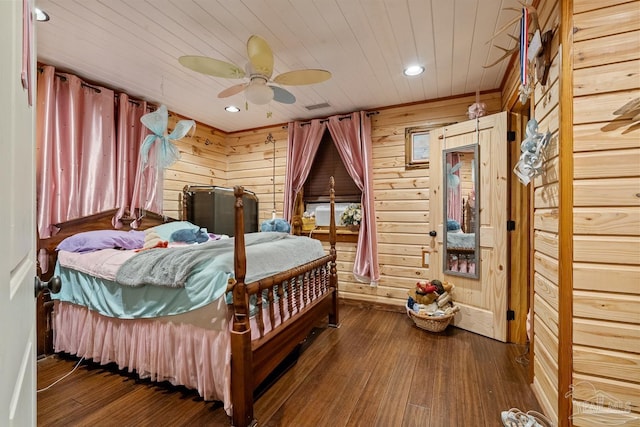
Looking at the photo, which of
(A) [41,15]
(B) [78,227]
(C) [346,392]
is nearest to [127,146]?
(B) [78,227]

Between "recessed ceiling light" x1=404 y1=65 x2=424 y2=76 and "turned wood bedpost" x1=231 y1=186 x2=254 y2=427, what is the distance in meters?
2.12

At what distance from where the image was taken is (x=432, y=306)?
303cm

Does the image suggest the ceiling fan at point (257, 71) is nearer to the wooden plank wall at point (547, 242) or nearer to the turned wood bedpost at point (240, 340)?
the turned wood bedpost at point (240, 340)

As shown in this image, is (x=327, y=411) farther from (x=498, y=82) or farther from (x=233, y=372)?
(x=498, y=82)

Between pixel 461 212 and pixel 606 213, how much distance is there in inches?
67.3

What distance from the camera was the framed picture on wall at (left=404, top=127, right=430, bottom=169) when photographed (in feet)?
11.6

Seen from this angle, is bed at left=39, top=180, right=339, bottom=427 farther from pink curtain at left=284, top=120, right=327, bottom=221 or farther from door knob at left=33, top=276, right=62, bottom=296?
pink curtain at left=284, top=120, right=327, bottom=221

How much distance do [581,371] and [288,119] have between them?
394 cm

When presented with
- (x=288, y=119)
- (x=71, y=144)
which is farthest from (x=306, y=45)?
(x=71, y=144)

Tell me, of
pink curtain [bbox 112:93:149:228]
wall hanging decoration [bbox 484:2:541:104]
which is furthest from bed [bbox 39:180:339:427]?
wall hanging decoration [bbox 484:2:541:104]

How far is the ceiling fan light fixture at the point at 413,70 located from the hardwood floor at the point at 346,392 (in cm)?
260

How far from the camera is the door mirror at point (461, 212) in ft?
9.89

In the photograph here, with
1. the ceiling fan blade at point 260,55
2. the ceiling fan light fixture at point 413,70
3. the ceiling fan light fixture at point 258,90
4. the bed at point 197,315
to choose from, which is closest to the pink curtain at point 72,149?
the bed at point 197,315

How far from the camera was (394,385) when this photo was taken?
81.1 inches
